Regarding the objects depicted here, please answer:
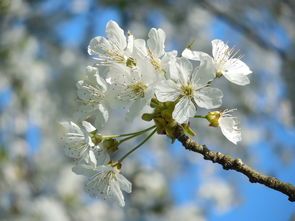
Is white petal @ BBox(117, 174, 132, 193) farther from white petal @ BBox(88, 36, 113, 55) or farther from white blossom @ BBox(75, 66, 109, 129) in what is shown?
white petal @ BBox(88, 36, 113, 55)

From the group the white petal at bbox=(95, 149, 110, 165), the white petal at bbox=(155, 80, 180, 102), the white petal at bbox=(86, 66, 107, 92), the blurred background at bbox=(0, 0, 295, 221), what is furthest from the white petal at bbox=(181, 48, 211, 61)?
the blurred background at bbox=(0, 0, 295, 221)

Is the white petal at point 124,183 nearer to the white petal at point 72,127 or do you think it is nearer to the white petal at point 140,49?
the white petal at point 72,127

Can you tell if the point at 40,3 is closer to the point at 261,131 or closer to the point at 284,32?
the point at 284,32

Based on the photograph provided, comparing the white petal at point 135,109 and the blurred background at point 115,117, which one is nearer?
the white petal at point 135,109

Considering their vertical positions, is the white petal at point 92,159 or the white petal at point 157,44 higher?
the white petal at point 157,44

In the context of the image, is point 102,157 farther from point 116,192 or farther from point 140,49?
point 140,49

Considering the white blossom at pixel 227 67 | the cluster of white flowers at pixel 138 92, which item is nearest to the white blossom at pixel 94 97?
the cluster of white flowers at pixel 138 92

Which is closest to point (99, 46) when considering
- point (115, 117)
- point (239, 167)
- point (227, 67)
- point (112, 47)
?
point (112, 47)
